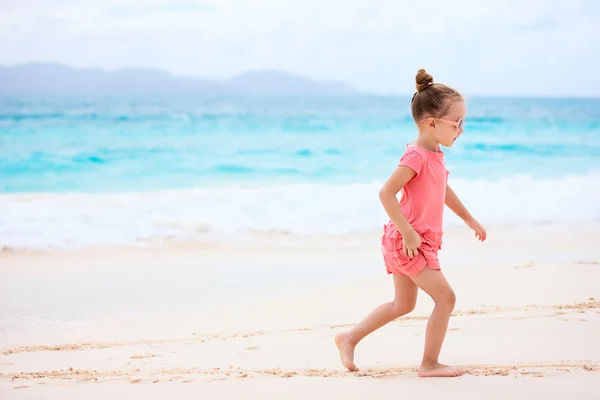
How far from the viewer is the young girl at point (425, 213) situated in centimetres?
288

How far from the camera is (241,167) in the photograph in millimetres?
17391

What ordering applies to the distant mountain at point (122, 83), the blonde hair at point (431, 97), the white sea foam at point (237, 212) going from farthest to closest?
the distant mountain at point (122, 83), the white sea foam at point (237, 212), the blonde hair at point (431, 97)

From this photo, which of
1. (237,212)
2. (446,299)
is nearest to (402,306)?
(446,299)

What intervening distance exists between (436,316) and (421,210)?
1.46ft

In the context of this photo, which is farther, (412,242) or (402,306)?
(402,306)

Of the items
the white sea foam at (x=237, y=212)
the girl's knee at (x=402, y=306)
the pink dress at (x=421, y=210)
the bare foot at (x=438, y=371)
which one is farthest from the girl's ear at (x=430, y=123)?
the white sea foam at (x=237, y=212)

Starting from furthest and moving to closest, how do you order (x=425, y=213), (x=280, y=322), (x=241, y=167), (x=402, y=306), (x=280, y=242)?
(x=241, y=167)
(x=280, y=242)
(x=280, y=322)
(x=402, y=306)
(x=425, y=213)

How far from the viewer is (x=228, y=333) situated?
169 inches

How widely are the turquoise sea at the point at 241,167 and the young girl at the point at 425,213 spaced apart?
5.50 m

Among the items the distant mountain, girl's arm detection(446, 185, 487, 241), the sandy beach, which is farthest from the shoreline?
the distant mountain

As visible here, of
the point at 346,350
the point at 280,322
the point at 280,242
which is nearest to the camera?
the point at 346,350

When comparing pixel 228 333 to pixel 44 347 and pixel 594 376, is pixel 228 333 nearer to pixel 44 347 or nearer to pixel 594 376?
pixel 44 347

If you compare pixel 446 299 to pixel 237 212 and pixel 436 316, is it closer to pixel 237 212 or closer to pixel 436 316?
pixel 436 316

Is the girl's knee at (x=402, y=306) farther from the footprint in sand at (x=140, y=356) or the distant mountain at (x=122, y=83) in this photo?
the distant mountain at (x=122, y=83)
